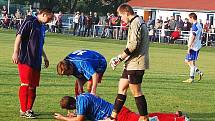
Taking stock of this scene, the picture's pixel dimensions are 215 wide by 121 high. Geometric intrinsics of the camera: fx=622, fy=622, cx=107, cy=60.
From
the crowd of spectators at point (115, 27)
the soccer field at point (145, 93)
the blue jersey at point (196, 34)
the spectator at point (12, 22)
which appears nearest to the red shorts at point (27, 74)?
the soccer field at point (145, 93)

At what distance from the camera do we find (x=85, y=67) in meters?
10.4

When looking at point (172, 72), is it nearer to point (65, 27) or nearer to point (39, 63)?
point (39, 63)

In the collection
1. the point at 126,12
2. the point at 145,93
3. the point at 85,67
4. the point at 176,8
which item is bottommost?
the point at 145,93

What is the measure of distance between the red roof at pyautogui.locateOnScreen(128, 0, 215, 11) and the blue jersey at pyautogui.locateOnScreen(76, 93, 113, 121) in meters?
54.9

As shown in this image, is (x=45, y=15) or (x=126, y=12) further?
(x=45, y=15)

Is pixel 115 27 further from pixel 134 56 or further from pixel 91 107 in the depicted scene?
pixel 91 107

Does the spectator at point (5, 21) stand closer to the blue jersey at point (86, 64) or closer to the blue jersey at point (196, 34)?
the blue jersey at point (196, 34)

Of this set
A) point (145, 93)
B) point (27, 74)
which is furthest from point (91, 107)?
point (145, 93)

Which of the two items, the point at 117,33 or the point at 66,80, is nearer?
the point at 66,80

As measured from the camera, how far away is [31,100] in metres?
11.1

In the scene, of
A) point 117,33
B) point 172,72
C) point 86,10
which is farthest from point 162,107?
point 86,10

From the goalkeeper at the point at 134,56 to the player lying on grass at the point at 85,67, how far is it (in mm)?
372

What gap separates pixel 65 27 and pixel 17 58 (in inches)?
1794

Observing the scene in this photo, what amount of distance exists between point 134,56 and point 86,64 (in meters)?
0.81
